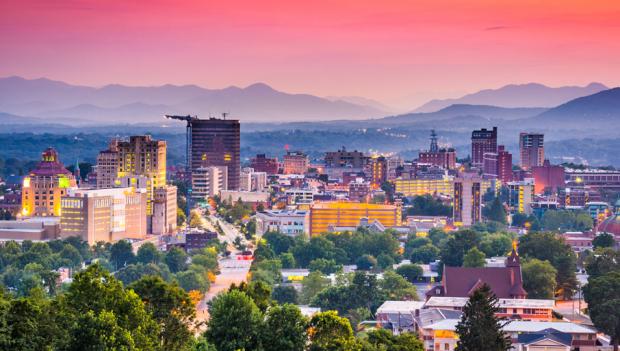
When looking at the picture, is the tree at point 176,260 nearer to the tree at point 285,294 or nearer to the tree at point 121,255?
the tree at point 121,255

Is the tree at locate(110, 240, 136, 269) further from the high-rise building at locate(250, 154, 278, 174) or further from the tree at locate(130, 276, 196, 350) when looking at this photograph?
the high-rise building at locate(250, 154, 278, 174)

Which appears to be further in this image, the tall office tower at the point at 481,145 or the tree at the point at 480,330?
the tall office tower at the point at 481,145

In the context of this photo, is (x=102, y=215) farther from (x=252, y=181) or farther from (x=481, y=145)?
(x=481, y=145)

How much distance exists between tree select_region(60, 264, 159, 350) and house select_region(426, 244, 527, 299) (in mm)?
20926

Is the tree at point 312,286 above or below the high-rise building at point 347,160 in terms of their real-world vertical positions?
below

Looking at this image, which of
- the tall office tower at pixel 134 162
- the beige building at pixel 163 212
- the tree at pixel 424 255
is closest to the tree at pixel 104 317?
the tree at pixel 424 255

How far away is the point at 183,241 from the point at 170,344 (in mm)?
46235

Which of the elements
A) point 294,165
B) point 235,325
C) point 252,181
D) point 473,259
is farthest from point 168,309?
point 294,165

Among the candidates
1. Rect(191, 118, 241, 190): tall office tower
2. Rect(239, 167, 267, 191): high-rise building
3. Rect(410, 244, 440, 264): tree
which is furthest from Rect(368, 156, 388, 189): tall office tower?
Rect(410, 244, 440, 264): tree

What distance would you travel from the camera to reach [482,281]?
5200 cm

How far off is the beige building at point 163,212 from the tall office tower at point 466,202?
72.9 feet

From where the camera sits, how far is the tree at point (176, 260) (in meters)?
70.2

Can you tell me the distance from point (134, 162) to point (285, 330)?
63.0 m

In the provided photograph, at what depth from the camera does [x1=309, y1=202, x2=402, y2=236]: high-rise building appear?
91.2m
